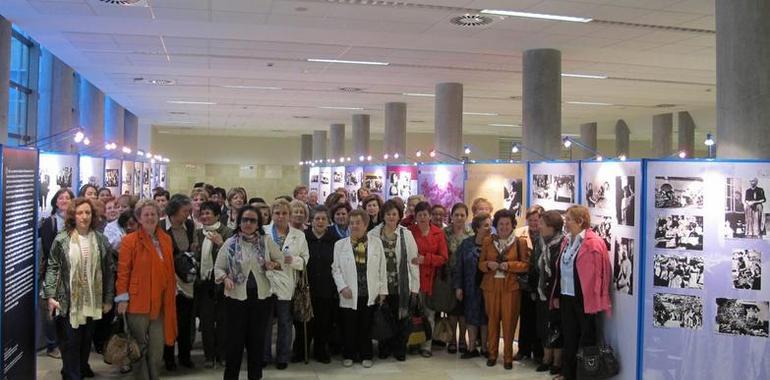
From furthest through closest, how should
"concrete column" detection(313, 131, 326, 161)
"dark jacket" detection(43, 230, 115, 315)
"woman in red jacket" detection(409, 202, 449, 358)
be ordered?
"concrete column" detection(313, 131, 326, 161)
"woman in red jacket" detection(409, 202, 449, 358)
"dark jacket" detection(43, 230, 115, 315)

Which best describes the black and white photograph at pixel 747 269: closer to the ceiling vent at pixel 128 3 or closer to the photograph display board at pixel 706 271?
the photograph display board at pixel 706 271

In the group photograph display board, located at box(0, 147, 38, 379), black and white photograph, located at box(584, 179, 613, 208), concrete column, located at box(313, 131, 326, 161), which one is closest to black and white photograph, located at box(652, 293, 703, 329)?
black and white photograph, located at box(584, 179, 613, 208)

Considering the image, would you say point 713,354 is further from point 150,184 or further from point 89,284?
point 150,184

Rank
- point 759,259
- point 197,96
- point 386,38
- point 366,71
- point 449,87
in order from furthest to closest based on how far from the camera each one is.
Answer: point 197,96, point 449,87, point 366,71, point 386,38, point 759,259

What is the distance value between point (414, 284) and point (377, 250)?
0.51m

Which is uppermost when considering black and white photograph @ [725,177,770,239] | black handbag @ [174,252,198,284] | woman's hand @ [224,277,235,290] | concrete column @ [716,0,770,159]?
concrete column @ [716,0,770,159]

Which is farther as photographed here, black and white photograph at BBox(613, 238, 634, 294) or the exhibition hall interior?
black and white photograph at BBox(613, 238, 634, 294)

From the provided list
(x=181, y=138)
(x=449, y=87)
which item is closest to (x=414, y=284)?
(x=449, y=87)

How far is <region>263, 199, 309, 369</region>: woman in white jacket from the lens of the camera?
5.68 meters

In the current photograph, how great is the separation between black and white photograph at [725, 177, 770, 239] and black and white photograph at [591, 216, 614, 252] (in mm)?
948

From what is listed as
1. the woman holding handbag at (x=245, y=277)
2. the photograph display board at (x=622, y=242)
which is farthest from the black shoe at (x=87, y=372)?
the photograph display board at (x=622, y=242)

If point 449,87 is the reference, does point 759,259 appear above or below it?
below

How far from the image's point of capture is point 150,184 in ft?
53.3

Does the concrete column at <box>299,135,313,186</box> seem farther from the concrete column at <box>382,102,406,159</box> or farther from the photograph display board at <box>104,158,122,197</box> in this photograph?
the photograph display board at <box>104,158,122,197</box>
